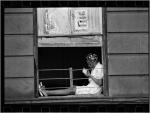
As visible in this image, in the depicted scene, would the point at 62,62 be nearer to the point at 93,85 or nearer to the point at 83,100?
the point at 93,85

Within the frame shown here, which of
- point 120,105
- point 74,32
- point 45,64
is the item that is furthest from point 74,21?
point 120,105

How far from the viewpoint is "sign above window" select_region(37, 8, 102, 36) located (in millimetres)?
15453

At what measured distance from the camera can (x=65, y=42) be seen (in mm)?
15469

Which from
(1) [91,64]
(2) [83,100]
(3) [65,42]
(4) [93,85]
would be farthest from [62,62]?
(2) [83,100]

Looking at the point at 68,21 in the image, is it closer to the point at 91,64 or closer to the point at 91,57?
the point at 91,57

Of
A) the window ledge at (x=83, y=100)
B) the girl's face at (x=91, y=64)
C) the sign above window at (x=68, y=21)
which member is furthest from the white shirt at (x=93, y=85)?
the sign above window at (x=68, y=21)

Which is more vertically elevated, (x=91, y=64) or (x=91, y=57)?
(x=91, y=57)

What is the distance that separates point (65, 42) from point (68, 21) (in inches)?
20.5

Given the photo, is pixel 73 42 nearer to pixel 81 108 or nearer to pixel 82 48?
pixel 82 48

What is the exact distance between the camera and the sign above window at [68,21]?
1545cm

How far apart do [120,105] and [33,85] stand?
215cm

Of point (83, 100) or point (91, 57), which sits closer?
point (83, 100)

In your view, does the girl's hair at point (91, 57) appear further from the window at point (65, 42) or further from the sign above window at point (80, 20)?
the sign above window at point (80, 20)

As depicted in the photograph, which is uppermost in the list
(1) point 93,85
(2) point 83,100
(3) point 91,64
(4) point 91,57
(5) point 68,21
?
(5) point 68,21
